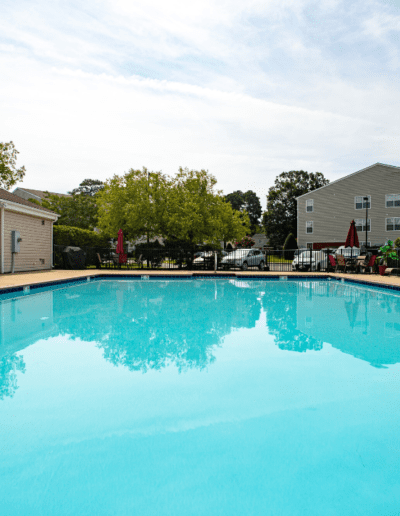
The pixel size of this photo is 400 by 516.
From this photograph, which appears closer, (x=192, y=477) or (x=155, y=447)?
(x=192, y=477)

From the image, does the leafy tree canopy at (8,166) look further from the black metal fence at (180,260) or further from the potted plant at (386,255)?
the potted plant at (386,255)

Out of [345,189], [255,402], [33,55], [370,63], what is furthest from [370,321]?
[345,189]

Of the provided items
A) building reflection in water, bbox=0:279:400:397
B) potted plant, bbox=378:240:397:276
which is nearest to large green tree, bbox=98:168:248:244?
building reflection in water, bbox=0:279:400:397

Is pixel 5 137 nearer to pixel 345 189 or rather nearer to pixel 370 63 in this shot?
pixel 370 63

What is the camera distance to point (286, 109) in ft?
47.3

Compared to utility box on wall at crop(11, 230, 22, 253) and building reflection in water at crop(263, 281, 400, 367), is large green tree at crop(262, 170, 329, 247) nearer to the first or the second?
building reflection in water at crop(263, 281, 400, 367)

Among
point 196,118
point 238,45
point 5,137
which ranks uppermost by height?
point 5,137

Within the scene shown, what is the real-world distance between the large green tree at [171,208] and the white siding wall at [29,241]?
415 centimetres

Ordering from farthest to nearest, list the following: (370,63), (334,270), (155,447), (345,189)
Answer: (345,189) → (334,270) → (370,63) → (155,447)

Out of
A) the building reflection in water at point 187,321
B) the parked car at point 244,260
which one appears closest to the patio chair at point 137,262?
the parked car at point 244,260

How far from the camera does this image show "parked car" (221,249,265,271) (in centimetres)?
2020

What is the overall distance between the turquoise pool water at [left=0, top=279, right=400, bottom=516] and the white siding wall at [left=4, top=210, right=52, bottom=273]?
9072 millimetres

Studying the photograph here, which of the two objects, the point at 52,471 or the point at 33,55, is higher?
the point at 33,55

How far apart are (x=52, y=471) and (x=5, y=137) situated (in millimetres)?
32424
